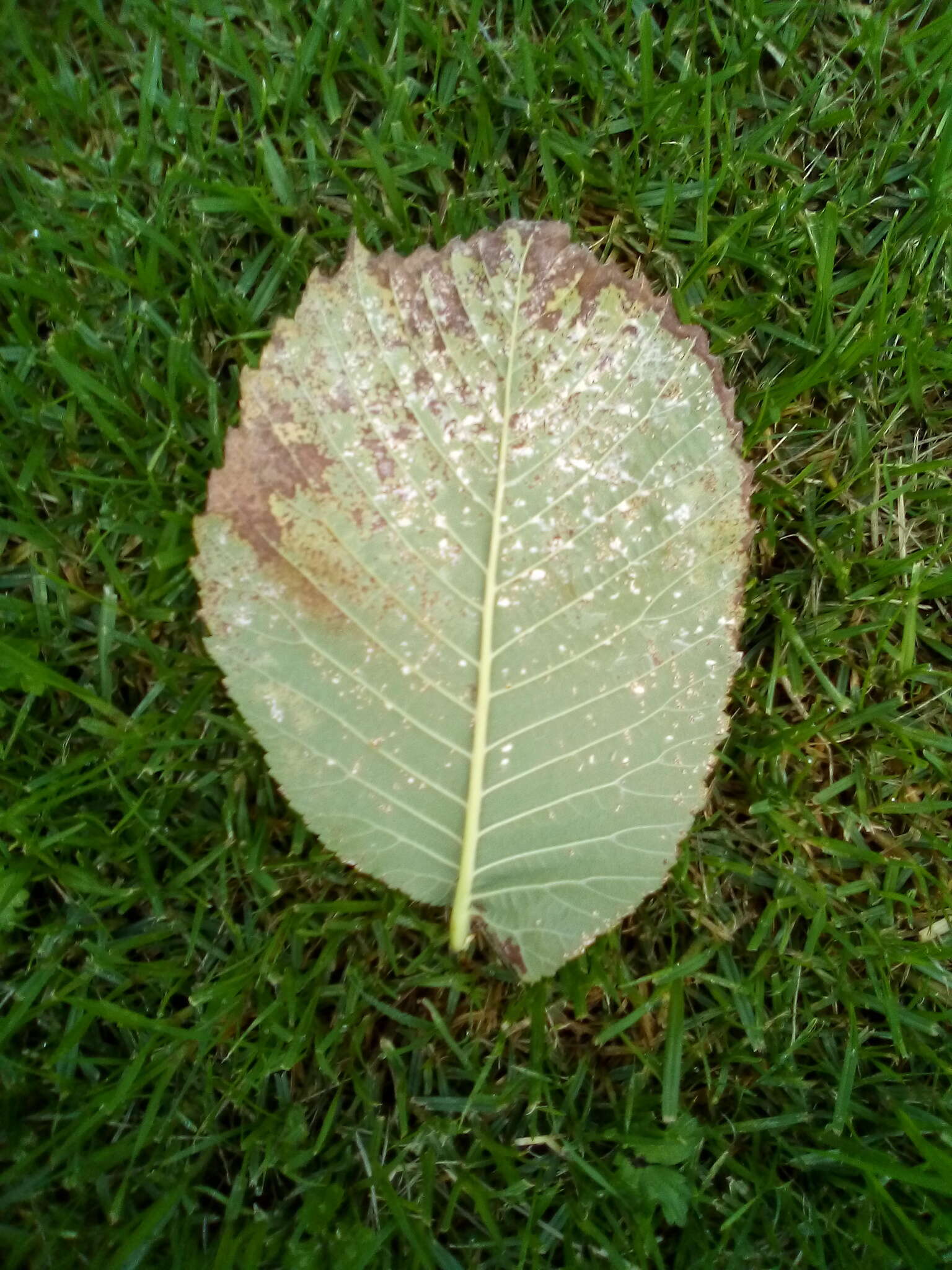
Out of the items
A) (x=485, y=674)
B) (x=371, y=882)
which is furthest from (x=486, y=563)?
(x=371, y=882)

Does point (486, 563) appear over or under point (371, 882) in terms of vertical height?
over

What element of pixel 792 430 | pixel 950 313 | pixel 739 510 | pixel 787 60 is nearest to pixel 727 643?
pixel 739 510

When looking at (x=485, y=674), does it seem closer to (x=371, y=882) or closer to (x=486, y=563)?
(x=486, y=563)

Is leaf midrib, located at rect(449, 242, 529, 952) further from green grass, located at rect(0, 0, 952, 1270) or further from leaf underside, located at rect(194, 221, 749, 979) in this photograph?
green grass, located at rect(0, 0, 952, 1270)

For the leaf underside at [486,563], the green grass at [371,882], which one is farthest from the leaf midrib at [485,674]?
the green grass at [371,882]

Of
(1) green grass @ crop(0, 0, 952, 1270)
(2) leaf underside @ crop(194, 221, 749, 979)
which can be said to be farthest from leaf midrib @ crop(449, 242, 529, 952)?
(1) green grass @ crop(0, 0, 952, 1270)

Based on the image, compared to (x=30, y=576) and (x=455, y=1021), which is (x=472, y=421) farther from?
(x=455, y=1021)
